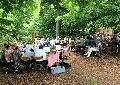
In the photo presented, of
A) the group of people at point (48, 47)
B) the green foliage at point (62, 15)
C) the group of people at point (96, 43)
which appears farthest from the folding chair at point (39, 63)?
the group of people at point (96, 43)

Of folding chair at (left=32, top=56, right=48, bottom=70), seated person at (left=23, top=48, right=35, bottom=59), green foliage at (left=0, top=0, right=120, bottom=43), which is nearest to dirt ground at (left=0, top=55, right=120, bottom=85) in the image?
folding chair at (left=32, top=56, right=48, bottom=70)

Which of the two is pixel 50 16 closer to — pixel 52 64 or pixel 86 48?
pixel 86 48


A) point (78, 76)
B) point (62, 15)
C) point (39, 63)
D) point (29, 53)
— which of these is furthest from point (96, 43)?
point (29, 53)

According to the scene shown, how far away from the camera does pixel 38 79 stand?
38.6 ft

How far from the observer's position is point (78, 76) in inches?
488

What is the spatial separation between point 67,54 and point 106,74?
7.16 ft

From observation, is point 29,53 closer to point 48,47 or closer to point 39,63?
point 39,63

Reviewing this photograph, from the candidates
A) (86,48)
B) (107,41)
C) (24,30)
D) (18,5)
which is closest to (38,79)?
(18,5)

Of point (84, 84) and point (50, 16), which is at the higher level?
point (50, 16)

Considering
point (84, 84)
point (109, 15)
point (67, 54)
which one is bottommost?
point (84, 84)

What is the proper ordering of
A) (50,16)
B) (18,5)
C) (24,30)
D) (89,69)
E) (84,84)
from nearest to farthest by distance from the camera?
(18,5), (84,84), (89,69), (50,16), (24,30)

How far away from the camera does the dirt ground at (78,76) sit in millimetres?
11523

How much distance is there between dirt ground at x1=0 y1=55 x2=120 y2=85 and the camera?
37.8 ft

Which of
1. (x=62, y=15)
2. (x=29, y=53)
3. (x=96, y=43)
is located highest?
(x=62, y=15)
